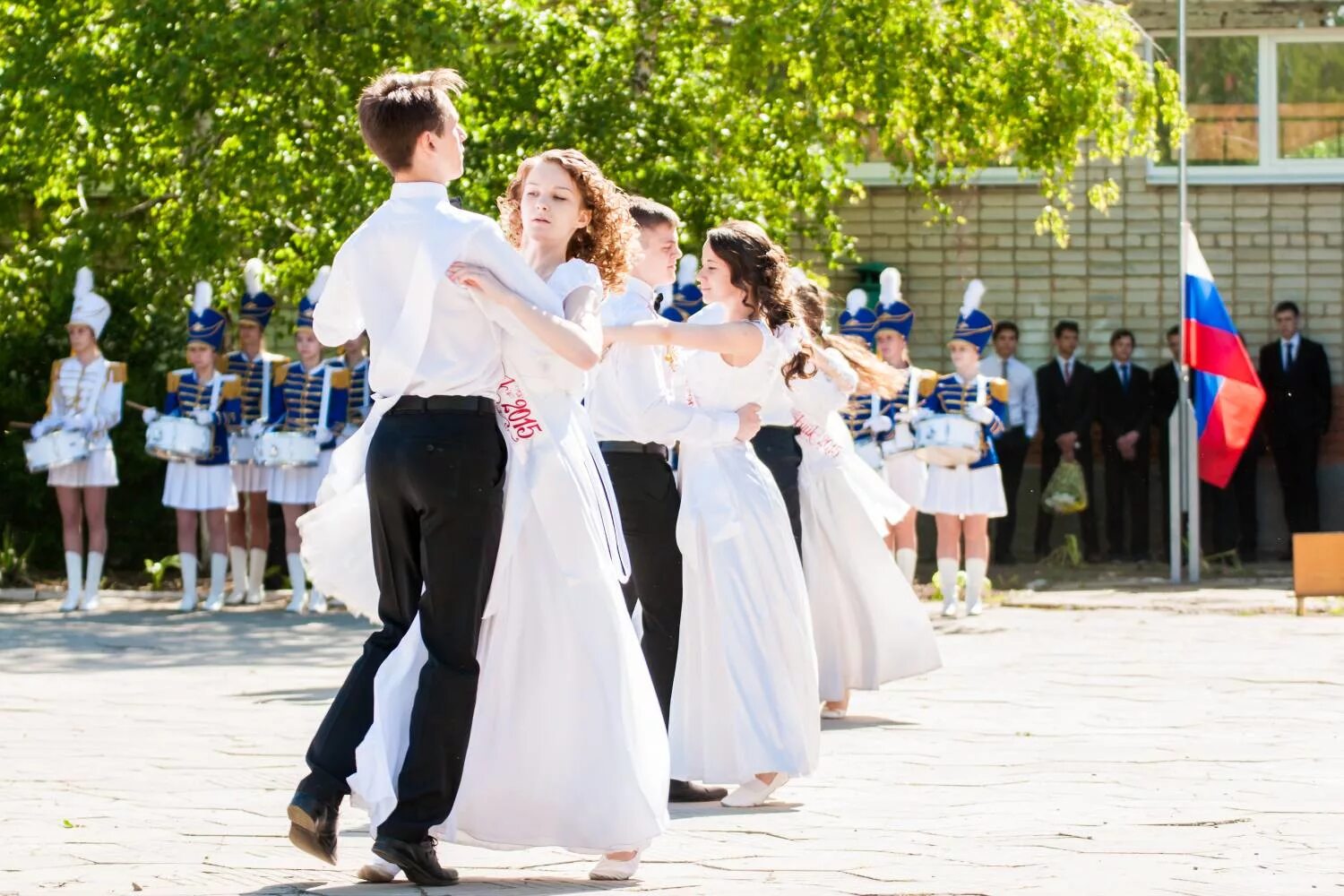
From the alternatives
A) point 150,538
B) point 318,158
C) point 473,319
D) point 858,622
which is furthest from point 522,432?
point 150,538

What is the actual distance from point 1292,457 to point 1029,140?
454 centimetres

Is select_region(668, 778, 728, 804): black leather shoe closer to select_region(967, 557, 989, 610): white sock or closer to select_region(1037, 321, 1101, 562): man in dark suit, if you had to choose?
select_region(967, 557, 989, 610): white sock

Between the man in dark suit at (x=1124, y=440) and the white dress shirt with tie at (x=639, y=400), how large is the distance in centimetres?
1249

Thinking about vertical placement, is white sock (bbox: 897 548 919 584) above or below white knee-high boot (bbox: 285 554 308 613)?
above

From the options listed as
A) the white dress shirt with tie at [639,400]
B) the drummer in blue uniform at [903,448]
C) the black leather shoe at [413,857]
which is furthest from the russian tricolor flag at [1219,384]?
the black leather shoe at [413,857]

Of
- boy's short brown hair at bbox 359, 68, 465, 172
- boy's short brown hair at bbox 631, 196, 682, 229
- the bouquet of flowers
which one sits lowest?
the bouquet of flowers

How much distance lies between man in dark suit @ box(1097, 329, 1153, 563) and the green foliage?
2.38 m

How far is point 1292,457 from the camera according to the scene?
19156mm

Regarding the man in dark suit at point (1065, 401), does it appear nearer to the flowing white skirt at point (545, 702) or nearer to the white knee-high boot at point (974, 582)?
the white knee-high boot at point (974, 582)

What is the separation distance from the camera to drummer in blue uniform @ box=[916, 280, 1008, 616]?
1415cm

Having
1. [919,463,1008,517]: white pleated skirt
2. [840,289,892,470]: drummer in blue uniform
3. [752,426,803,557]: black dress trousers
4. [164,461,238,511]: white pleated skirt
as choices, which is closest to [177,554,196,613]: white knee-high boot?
[164,461,238,511]: white pleated skirt

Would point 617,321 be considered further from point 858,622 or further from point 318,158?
point 318,158

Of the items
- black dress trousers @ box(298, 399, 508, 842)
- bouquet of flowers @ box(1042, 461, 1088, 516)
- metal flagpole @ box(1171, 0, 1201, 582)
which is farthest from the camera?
bouquet of flowers @ box(1042, 461, 1088, 516)

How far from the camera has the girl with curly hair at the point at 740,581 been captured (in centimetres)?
712
